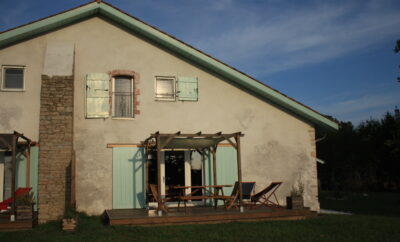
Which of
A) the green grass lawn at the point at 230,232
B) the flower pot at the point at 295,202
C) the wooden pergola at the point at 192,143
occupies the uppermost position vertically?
the wooden pergola at the point at 192,143

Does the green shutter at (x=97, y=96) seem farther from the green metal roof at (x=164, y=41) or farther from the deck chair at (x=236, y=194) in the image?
the deck chair at (x=236, y=194)

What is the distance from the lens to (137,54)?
12398mm

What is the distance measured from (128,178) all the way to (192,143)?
7.28 feet

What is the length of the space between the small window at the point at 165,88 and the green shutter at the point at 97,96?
63.2 inches

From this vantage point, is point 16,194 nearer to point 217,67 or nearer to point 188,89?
point 188,89

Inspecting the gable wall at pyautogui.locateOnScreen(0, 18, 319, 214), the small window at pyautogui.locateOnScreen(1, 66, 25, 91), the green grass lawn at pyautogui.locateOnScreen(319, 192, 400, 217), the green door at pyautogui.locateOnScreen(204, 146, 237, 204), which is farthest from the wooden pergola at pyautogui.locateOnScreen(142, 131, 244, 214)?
the green grass lawn at pyautogui.locateOnScreen(319, 192, 400, 217)

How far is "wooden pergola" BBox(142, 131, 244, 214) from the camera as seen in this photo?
10034 millimetres

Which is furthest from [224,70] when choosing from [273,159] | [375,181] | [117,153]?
[375,181]

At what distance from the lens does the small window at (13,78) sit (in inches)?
448

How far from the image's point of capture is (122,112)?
1209 cm

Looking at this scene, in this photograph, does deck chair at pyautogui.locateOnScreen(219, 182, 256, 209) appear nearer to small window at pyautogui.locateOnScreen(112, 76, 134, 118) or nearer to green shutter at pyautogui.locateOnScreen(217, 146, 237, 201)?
green shutter at pyautogui.locateOnScreen(217, 146, 237, 201)

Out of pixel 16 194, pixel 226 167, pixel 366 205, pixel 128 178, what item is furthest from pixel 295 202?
pixel 366 205

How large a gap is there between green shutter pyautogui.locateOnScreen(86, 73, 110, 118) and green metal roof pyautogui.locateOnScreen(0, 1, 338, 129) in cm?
186

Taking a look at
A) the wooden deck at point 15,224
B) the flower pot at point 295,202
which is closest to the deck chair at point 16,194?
the wooden deck at point 15,224
